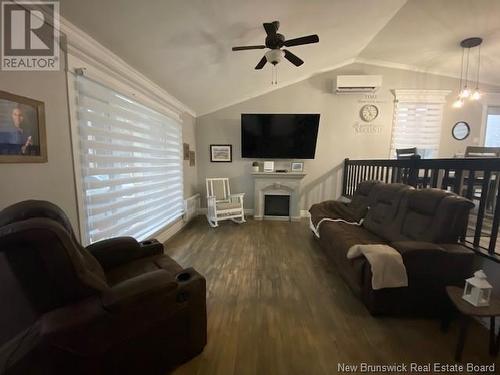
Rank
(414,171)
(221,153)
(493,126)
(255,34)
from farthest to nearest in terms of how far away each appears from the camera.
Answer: (221,153) < (493,126) < (414,171) < (255,34)

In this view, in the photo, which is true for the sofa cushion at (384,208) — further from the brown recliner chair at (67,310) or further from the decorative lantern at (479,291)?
the brown recliner chair at (67,310)

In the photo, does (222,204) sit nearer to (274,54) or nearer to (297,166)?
(297,166)

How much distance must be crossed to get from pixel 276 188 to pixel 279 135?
1.14 m

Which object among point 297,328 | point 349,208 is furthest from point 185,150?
point 297,328

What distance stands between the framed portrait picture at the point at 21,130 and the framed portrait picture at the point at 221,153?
359 centimetres

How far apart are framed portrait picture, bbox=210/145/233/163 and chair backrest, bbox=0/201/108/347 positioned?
4.12 m

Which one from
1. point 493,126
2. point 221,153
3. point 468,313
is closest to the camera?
point 468,313

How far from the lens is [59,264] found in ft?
2.95

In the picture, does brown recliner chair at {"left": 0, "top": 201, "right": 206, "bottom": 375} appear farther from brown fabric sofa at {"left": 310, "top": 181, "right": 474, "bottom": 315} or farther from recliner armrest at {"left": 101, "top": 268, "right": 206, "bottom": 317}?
brown fabric sofa at {"left": 310, "top": 181, "right": 474, "bottom": 315}

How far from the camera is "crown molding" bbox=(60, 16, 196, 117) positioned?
1.70m

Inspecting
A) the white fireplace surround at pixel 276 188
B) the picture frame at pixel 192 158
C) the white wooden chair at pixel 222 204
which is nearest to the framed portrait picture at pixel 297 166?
the white fireplace surround at pixel 276 188

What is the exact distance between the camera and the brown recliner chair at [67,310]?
0.87 m

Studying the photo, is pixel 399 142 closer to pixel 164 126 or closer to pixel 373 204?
pixel 373 204

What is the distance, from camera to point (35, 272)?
881 mm
